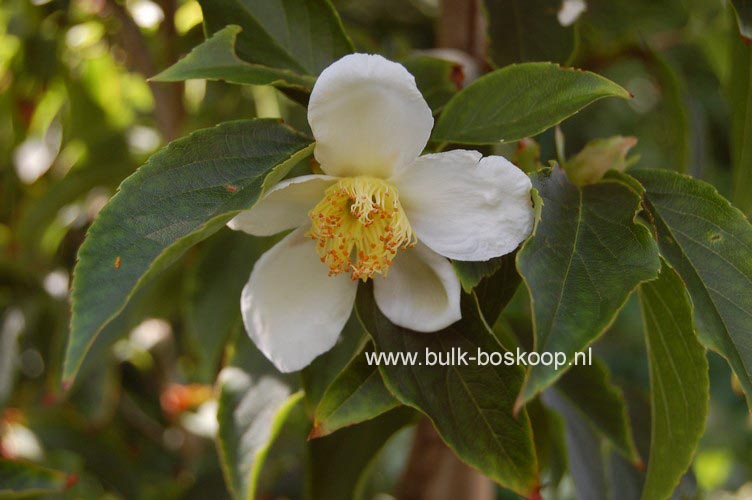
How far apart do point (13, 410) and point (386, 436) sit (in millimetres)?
720

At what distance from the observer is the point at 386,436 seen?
0.66 meters

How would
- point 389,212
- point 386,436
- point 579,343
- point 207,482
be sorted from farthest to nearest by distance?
point 207,482
point 386,436
point 389,212
point 579,343

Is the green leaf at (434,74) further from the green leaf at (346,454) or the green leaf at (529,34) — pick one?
the green leaf at (346,454)

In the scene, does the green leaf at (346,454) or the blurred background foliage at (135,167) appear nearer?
the green leaf at (346,454)

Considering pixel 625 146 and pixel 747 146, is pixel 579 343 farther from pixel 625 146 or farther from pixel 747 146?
Answer: pixel 747 146

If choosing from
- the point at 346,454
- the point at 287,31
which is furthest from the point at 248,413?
the point at 287,31

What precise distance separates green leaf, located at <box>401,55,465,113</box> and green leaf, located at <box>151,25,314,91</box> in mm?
130

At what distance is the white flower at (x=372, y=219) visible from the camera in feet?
1.56

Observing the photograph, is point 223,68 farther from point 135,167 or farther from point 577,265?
point 135,167

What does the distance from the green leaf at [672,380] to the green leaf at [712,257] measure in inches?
0.6

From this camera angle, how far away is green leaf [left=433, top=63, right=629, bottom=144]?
468 mm

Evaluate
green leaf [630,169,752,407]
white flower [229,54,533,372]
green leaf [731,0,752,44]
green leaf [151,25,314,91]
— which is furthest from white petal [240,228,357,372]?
green leaf [731,0,752,44]

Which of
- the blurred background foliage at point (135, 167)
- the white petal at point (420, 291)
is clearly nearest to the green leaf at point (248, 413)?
the blurred background foliage at point (135, 167)

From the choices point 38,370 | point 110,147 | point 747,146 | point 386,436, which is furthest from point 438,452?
point 38,370
